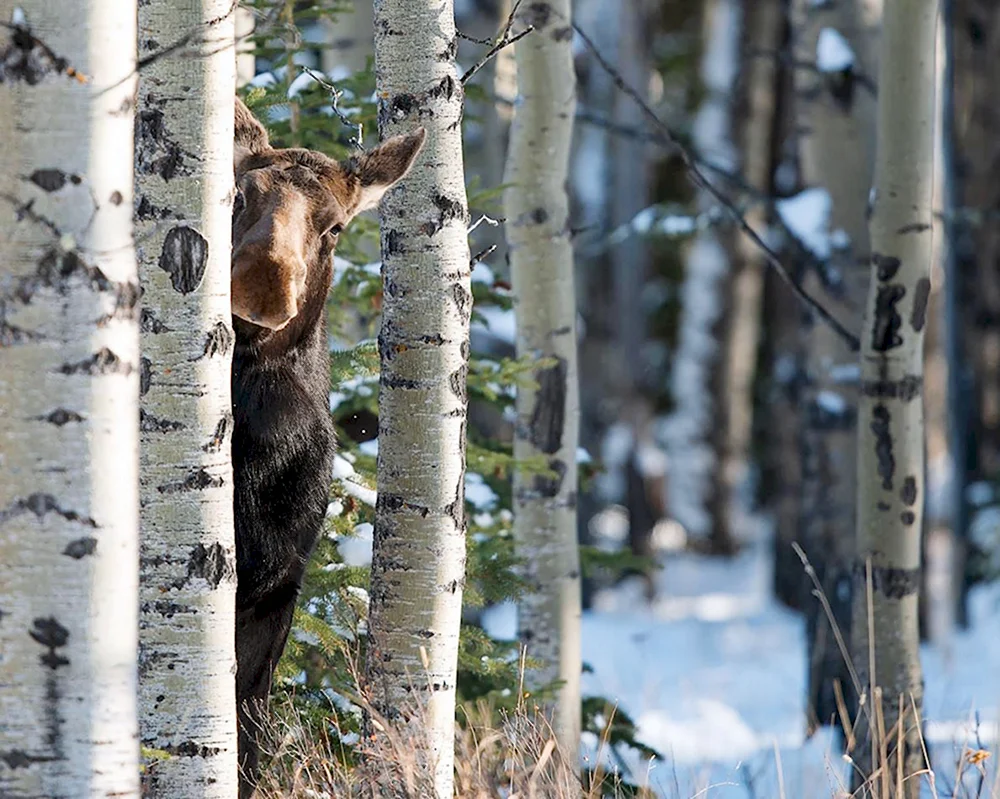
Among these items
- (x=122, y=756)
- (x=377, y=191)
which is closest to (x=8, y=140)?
(x=122, y=756)

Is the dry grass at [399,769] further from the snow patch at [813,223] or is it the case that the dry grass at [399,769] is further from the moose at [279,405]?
the snow patch at [813,223]

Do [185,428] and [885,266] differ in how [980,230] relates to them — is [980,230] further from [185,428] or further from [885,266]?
[185,428]

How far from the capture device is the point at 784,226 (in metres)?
8.09

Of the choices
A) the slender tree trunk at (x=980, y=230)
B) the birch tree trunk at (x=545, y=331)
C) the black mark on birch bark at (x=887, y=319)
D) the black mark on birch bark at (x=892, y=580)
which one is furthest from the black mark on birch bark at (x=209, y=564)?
the slender tree trunk at (x=980, y=230)

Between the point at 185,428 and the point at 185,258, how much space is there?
0.36 m

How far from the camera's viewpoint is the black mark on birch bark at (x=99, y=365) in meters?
2.33

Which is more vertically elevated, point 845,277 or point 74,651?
point 845,277

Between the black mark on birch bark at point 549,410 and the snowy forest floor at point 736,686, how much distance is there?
1.12 metres

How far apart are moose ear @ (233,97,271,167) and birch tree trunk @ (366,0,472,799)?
60 centimetres

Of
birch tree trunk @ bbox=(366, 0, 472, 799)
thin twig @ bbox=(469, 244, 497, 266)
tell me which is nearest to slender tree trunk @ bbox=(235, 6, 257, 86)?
thin twig @ bbox=(469, 244, 497, 266)

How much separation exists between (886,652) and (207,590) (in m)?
A: 3.60

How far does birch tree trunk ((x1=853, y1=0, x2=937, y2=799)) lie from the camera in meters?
5.72

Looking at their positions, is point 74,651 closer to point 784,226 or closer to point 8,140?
point 8,140

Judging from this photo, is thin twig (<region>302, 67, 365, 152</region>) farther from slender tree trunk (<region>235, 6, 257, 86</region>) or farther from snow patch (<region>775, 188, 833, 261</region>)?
snow patch (<region>775, 188, 833, 261</region>)
